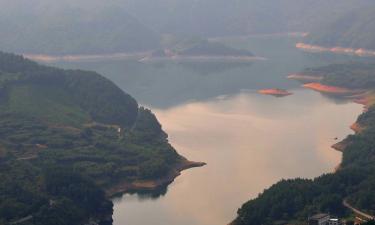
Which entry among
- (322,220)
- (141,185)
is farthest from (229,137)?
(322,220)

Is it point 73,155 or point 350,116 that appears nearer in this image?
point 73,155

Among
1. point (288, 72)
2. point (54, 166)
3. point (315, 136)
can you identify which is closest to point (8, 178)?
point (54, 166)

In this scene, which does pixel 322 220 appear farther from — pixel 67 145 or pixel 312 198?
pixel 67 145

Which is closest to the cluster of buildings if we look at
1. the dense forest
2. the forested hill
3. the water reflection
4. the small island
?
the dense forest

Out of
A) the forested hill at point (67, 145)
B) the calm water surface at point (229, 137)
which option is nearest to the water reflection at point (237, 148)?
the calm water surface at point (229, 137)

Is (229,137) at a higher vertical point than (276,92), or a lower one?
lower

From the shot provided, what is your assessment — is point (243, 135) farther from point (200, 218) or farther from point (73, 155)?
point (200, 218)
